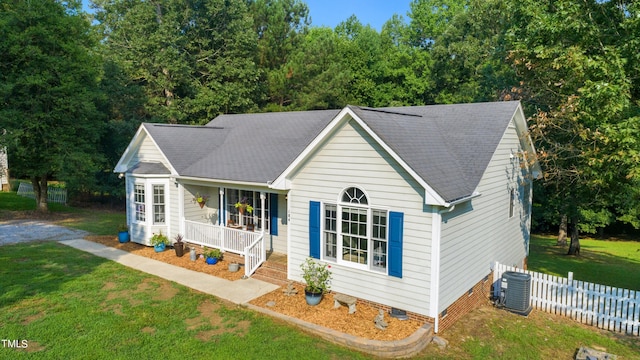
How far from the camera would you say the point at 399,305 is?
9898 millimetres

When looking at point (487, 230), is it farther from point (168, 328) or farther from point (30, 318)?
point (30, 318)

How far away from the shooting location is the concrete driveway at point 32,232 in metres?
18.2

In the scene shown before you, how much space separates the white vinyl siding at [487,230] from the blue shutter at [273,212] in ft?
22.1

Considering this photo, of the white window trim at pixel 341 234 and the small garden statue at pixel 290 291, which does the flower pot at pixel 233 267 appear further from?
the white window trim at pixel 341 234

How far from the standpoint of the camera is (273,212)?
1477 cm

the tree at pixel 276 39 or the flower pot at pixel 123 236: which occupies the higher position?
the tree at pixel 276 39

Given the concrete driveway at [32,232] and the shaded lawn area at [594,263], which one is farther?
the concrete driveway at [32,232]

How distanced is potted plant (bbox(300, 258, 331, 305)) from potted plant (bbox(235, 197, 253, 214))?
4.30 metres

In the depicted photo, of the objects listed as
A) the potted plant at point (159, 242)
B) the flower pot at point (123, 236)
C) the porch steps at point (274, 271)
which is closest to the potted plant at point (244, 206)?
the porch steps at point (274, 271)

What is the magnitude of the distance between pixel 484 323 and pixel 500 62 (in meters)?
18.6

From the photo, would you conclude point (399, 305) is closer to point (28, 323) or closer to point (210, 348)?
point (210, 348)

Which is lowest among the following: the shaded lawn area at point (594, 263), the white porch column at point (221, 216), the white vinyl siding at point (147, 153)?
the shaded lawn area at point (594, 263)

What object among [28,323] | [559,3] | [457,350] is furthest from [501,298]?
[28,323]

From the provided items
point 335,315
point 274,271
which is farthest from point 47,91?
point 335,315
